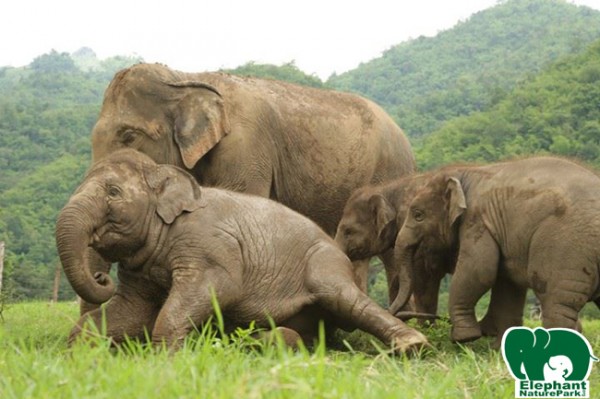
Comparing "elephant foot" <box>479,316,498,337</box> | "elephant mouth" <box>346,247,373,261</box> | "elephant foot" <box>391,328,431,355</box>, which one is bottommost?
"elephant foot" <box>479,316,498,337</box>

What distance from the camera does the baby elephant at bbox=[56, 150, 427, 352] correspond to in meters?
7.19

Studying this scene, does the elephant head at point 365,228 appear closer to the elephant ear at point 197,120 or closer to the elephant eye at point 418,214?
the elephant eye at point 418,214

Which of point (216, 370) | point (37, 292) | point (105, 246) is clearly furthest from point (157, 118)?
point (37, 292)

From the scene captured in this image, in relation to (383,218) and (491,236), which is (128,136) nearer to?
(383,218)

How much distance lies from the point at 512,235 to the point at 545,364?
8.78 feet

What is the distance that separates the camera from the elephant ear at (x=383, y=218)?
9.46m

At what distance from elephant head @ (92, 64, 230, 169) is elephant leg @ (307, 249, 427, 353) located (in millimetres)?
1885

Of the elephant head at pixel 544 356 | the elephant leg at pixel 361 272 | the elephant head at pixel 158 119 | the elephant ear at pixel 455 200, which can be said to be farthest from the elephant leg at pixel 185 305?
the elephant leg at pixel 361 272

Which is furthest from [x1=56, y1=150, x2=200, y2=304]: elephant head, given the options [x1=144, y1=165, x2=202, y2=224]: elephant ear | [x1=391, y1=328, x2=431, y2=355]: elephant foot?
[x1=391, y1=328, x2=431, y2=355]: elephant foot

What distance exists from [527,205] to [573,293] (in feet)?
2.50

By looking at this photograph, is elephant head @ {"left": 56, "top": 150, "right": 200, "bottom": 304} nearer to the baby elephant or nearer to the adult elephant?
the baby elephant

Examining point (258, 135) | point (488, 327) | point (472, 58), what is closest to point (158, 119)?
point (258, 135)

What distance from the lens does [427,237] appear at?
8891 mm

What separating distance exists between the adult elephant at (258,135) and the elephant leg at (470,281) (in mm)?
2173
